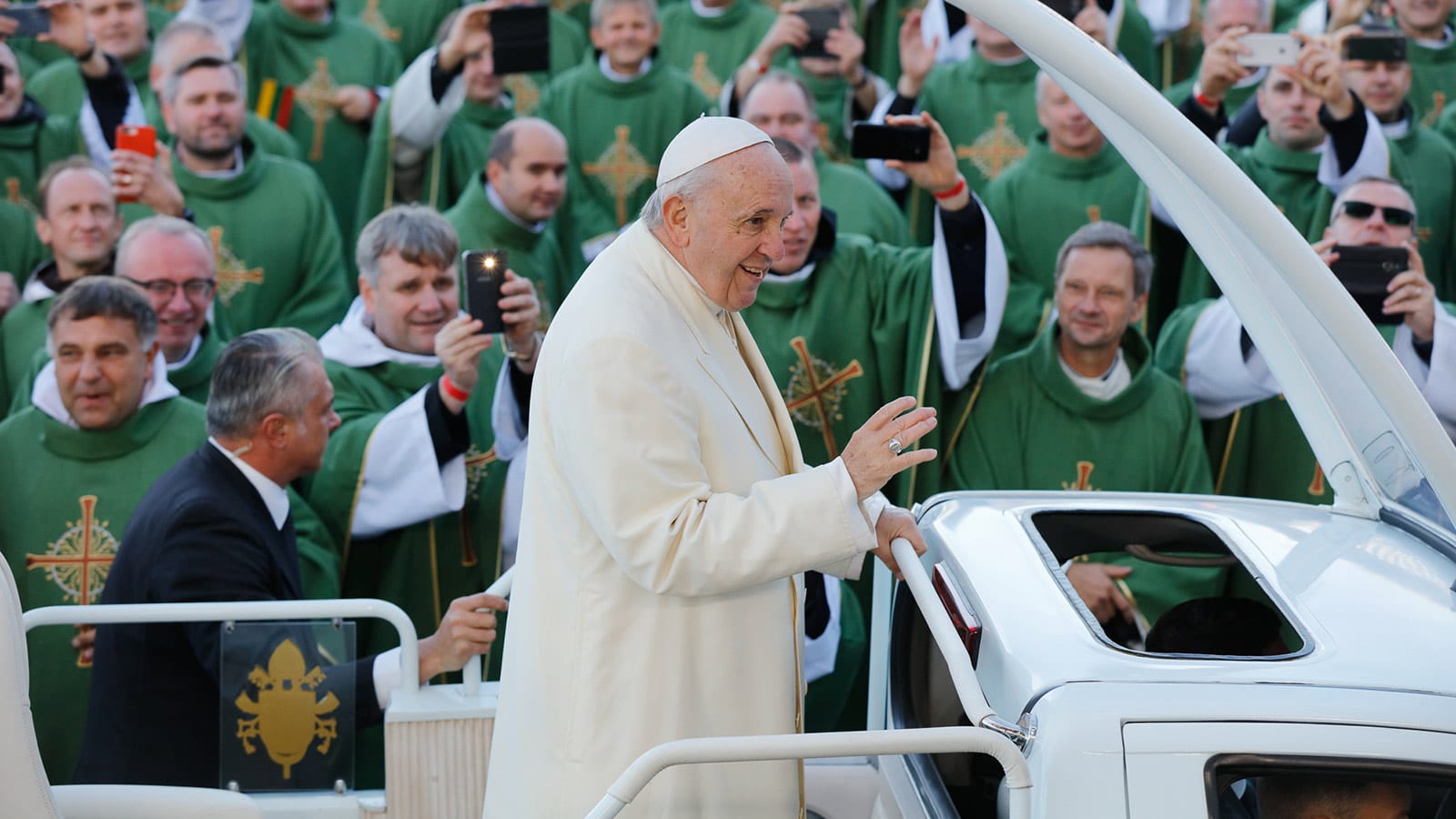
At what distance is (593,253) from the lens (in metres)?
6.03

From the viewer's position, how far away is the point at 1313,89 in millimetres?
5648

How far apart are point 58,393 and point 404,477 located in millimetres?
1132

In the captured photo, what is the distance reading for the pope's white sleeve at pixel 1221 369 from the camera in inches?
215

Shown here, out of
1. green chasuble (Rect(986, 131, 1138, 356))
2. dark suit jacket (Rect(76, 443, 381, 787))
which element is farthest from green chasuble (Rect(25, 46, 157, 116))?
green chasuble (Rect(986, 131, 1138, 356))

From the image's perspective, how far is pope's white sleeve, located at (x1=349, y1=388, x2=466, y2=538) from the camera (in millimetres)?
5055

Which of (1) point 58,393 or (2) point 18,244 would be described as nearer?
(1) point 58,393

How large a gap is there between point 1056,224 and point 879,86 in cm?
109

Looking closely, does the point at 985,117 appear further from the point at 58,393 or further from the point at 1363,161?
the point at 58,393

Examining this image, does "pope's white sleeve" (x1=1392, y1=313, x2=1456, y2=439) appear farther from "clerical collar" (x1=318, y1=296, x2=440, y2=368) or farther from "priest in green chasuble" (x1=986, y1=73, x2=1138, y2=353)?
"clerical collar" (x1=318, y1=296, x2=440, y2=368)

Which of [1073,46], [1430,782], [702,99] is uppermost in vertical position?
[702,99]

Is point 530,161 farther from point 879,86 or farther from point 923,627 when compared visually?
point 923,627

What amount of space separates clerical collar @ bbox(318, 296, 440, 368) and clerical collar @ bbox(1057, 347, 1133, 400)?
221 centimetres

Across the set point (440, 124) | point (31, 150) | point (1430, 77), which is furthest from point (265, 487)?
point (1430, 77)

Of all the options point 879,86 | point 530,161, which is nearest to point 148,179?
point 530,161
